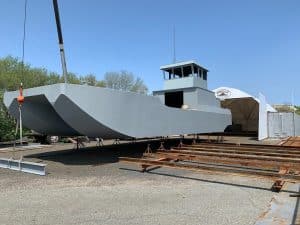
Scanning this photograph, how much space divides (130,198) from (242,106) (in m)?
32.6

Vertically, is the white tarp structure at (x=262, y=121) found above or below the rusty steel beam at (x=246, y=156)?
above

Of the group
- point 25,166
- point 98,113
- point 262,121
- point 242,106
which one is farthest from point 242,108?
point 25,166

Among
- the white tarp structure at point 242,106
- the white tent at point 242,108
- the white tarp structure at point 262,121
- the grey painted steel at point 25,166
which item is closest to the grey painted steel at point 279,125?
the white tarp structure at point 262,121

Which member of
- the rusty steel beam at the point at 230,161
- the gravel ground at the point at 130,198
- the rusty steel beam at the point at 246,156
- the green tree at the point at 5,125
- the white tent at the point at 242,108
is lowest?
the gravel ground at the point at 130,198

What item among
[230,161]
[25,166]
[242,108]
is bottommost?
[25,166]

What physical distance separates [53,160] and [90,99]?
3598 millimetres

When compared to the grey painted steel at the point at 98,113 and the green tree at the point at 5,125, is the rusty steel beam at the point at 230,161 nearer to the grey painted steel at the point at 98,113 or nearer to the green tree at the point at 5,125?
the grey painted steel at the point at 98,113

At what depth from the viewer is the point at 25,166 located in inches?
397

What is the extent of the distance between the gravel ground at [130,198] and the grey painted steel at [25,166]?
27 cm

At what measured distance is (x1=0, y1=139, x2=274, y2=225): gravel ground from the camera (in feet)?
17.5

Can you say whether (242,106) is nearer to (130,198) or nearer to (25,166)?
(25,166)

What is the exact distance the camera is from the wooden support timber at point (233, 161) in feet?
27.1

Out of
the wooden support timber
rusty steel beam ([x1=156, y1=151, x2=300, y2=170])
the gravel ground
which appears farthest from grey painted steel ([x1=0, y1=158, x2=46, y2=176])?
rusty steel beam ([x1=156, y1=151, x2=300, y2=170])

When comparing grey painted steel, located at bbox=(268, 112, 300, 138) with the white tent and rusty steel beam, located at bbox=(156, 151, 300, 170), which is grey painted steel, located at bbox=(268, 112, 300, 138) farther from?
rusty steel beam, located at bbox=(156, 151, 300, 170)
